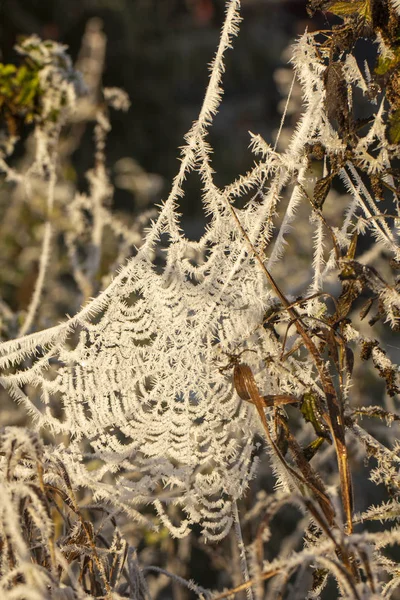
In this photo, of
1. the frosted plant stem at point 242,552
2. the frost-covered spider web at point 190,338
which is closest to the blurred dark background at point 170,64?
the frost-covered spider web at point 190,338

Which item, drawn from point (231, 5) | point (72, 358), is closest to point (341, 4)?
point (231, 5)

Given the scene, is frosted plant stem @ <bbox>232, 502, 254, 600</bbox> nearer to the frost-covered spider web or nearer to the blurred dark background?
the frost-covered spider web

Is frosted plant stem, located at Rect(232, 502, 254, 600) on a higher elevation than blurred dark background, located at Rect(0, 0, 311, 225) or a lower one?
lower

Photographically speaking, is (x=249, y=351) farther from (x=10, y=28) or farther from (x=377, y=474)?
(x=10, y=28)

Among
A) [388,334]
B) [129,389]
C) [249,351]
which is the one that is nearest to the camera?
[249,351]

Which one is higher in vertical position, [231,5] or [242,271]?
[231,5]

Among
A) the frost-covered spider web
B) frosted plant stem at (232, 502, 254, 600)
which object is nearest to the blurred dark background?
the frost-covered spider web
